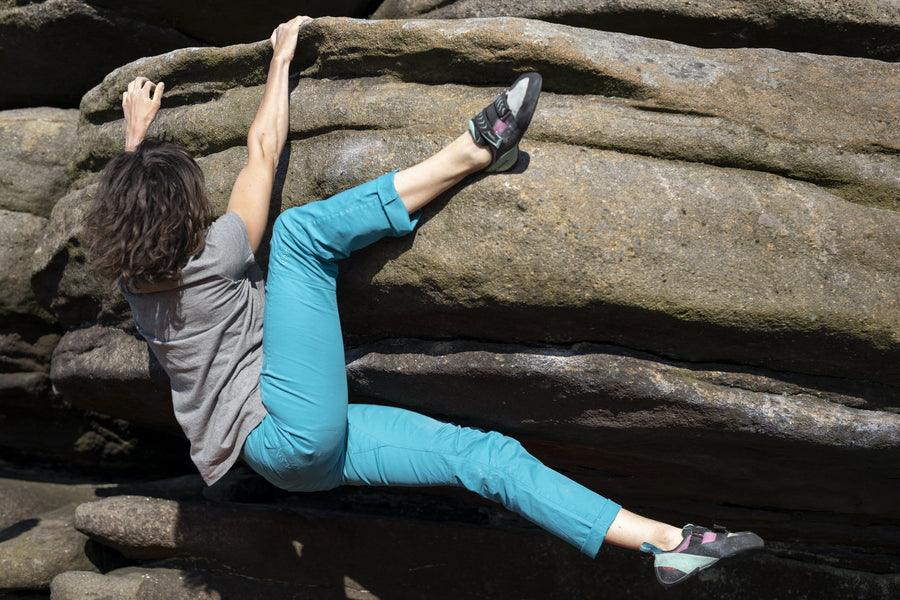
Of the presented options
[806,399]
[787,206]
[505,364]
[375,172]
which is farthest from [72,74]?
[806,399]

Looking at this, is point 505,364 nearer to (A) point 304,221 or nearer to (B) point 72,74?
(A) point 304,221

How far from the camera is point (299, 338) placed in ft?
7.47

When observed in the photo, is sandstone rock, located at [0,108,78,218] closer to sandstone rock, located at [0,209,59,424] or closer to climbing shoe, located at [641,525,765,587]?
sandstone rock, located at [0,209,59,424]

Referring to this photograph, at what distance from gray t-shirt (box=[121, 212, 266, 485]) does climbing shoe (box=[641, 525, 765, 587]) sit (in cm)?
130

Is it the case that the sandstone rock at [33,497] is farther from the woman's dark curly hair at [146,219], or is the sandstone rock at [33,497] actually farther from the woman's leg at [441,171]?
the woman's leg at [441,171]

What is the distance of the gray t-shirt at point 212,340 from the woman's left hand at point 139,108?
0.66 m

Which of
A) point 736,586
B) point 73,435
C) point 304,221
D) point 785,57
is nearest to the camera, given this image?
point 304,221

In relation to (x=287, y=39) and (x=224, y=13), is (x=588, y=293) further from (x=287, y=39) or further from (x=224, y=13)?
(x=224, y=13)

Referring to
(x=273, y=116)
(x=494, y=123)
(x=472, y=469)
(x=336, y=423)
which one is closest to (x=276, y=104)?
(x=273, y=116)

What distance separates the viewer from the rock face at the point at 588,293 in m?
2.29

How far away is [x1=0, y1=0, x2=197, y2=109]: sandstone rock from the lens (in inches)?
145

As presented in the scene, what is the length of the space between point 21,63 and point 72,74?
0.26 metres

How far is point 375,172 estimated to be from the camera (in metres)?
2.50

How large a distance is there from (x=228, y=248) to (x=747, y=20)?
2.30 metres
